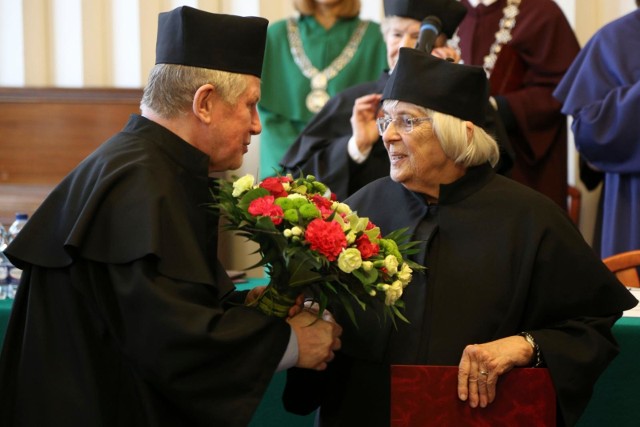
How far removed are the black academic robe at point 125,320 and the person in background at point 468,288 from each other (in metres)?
0.54

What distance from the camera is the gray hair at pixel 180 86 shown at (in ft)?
10.2

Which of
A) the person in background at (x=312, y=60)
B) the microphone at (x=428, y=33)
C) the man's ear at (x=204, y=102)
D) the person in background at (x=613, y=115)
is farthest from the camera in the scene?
the person in background at (x=312, y=60)

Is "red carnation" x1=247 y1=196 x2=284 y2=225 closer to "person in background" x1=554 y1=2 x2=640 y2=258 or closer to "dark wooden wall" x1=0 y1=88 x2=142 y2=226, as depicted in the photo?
"person in background" x1=554 y1=2 x2=640 y2=258

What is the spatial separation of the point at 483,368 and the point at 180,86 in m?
1.19

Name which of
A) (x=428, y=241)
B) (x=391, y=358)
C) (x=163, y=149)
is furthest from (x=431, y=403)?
(x=163, y=149)

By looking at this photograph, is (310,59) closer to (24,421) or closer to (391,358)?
(391,358)

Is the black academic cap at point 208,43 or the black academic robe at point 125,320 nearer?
the black academic robe at point 125,320

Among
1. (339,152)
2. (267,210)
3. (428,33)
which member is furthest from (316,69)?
(267,210)

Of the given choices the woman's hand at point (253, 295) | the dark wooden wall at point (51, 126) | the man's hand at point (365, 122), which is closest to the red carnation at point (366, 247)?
the woman's hand at point (253, 295)

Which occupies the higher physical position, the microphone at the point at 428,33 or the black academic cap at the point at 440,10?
the black academic cap at the point at 440,10

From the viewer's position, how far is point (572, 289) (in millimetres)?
3416

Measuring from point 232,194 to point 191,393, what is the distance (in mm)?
563

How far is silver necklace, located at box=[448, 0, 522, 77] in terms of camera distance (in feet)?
19.7

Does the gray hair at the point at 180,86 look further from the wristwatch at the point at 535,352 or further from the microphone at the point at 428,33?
the microphone at the point at 428,33
